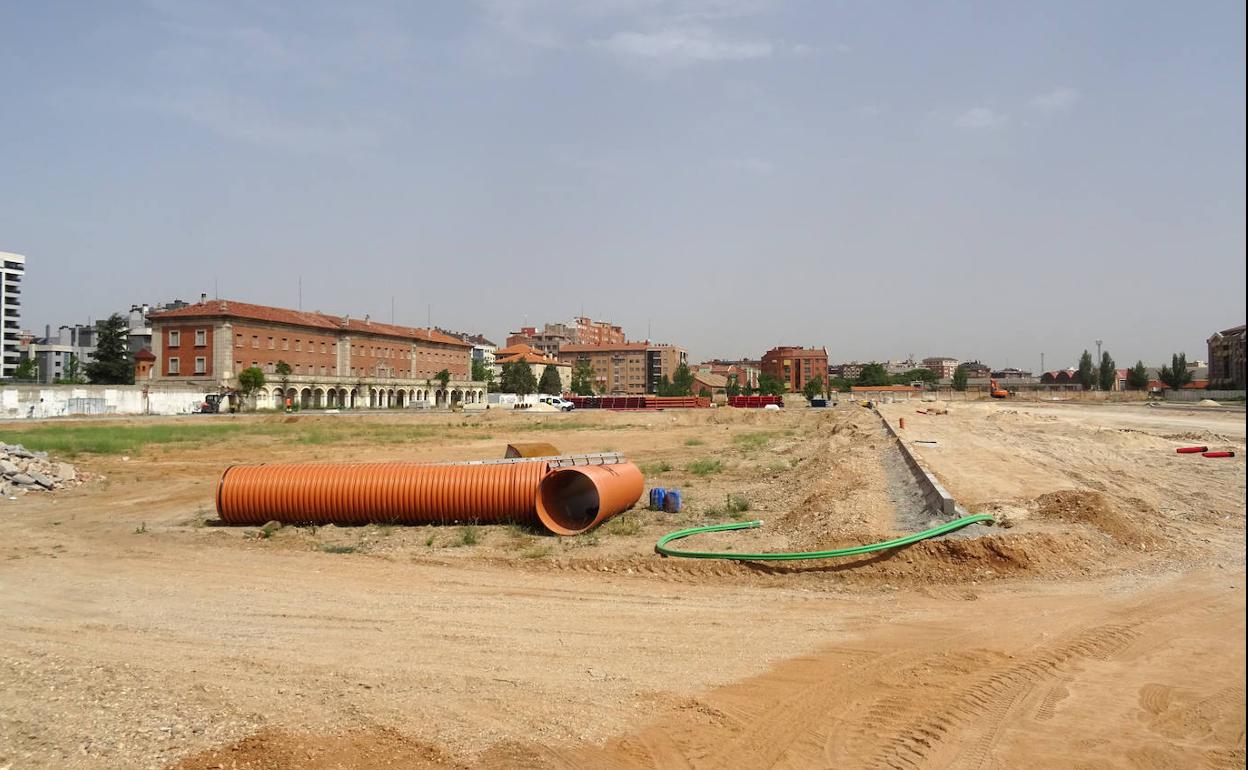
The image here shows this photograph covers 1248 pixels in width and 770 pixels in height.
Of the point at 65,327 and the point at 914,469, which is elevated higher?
the point at 65,327

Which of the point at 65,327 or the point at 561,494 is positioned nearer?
the point at 561,494

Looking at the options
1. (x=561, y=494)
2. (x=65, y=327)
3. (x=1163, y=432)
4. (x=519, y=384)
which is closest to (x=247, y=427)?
(x=561, y=494)

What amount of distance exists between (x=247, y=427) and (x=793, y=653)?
5334 cm

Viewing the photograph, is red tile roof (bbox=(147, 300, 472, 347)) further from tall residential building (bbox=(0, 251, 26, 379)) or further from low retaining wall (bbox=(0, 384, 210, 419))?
tall residential building (bbox=(0, 251, 26, 379))

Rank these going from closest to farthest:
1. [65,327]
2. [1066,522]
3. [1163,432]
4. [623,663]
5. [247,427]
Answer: [623,663] → [1066,522] → [1163,432] → [247,427] → [65,327]

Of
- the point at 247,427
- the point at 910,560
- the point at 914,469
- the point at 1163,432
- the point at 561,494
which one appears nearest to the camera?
the point at 910,560

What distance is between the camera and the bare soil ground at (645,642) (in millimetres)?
5902

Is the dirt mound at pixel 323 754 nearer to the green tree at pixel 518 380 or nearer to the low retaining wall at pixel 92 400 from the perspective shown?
the low retaining wall at pixel 92 400

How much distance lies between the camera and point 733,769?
5.69 m

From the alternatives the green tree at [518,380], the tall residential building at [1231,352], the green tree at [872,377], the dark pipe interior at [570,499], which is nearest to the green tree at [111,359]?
the green tree at [518,380]

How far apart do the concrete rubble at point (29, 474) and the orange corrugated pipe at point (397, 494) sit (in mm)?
9749

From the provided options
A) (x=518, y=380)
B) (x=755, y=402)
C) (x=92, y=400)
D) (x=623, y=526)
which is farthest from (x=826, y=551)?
(x=518, y=380)

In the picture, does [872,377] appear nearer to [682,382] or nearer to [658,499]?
[682,382]

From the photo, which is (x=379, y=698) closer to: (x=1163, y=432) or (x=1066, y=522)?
(x=1066, y=522)
